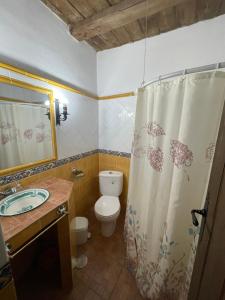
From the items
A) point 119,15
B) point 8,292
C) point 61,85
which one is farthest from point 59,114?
point 8,292

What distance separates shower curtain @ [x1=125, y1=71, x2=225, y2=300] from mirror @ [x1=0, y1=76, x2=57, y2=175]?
96cm

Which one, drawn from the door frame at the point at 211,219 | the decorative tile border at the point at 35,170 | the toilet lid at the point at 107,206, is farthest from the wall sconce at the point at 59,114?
the door frame at the point at 211,219

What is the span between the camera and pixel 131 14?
1.35 m

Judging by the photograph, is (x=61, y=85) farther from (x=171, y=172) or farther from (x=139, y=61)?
(x=171, y=172)

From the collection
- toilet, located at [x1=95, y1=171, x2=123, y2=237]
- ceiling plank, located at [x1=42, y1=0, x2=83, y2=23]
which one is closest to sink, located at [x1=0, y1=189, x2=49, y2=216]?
toilet, located at [x1=95, y1=171, x2=123, y2=237]

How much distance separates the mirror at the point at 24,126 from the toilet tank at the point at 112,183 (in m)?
0.81

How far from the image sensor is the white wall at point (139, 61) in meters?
1.48

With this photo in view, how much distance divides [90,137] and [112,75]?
98cm

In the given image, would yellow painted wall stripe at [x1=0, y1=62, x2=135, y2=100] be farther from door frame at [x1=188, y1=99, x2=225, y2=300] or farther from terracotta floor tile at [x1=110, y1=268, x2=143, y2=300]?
terracotta floor tile at [x1=110, y1=268, x2=143, y2=300]

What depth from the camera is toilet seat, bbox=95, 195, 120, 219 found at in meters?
1.69

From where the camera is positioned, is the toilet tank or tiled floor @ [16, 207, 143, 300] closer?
tiled floor @ [16, 207, 143, 300]

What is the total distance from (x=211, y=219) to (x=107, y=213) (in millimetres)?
1259

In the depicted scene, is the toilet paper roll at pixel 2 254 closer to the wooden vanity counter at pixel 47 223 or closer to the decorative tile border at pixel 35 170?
the wooden vanity counter at pixel 47 223

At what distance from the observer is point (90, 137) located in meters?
2.19
